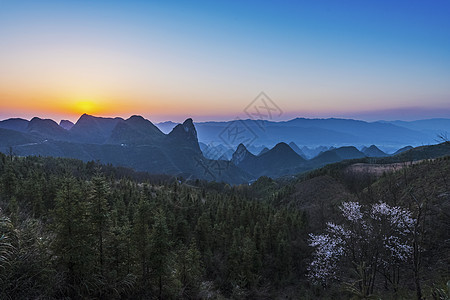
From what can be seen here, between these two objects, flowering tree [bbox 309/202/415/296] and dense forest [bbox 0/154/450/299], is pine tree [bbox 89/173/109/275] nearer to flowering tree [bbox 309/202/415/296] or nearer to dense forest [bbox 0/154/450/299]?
dense forest [bbox 0/154/450/299]

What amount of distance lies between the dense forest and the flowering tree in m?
0.21

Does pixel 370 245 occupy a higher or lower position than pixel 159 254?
lower

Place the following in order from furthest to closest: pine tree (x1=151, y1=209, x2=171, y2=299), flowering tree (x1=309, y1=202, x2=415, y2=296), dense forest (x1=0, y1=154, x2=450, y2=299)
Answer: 1. flowering tree (x1=309, y1=202, x2=415, y2=296)
2. pine tree (x1=151, y1=209, x2=171, y2=299)
3. dense forest (x1=0, y1=154, x2=450, y2=299)

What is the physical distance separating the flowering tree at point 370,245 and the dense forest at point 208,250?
0.21 meters

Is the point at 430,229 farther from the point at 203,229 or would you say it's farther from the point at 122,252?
the point at 122,252

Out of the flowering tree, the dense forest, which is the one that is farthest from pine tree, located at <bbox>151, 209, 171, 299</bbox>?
the flowering tree

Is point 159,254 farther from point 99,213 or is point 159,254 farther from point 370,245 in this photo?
point 370,245

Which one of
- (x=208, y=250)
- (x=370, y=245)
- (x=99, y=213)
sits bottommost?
(x=208, y=250)

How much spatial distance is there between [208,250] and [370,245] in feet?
66.9

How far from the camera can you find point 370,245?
23281mm

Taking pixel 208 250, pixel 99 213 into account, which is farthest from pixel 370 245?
pixel 99 213

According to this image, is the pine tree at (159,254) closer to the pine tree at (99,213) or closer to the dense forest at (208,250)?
the dense forest at (208,250)

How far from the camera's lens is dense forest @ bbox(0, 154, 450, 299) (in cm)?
1086

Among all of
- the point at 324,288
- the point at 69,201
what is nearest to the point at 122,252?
the point at 69,201
